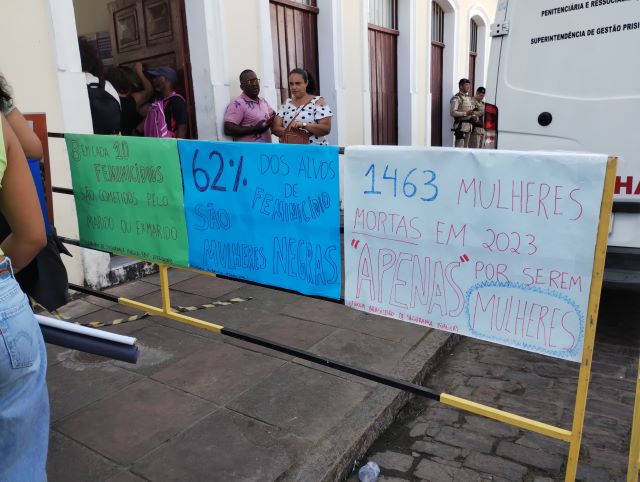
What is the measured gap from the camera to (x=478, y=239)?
2.05 m

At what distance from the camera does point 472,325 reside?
2154mm

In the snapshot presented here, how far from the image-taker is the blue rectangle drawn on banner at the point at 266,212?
7.95ft

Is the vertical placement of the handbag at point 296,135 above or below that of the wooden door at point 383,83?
below

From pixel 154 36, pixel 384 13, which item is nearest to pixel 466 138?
pixel 384 13

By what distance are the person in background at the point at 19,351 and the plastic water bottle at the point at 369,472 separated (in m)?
1.49

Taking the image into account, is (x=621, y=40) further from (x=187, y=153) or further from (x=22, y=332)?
(x=22, y=332)

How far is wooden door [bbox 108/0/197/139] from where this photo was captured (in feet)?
19.0

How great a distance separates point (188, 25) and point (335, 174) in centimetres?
417

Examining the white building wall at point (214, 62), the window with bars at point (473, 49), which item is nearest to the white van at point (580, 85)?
the white building wall at point (214, 62)

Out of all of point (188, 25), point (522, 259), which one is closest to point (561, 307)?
point (522, 259)

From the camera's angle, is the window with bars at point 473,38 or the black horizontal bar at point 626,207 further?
the window with bars at point 473,38

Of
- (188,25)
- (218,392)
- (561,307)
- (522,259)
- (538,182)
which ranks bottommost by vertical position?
(218,392)

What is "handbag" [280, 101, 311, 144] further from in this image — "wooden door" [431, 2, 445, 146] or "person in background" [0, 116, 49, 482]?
"wooden door" [431, 2, 445, 146]

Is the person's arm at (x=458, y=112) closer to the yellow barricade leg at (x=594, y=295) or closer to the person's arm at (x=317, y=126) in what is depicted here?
the person's arm at (x=317, y=126)
